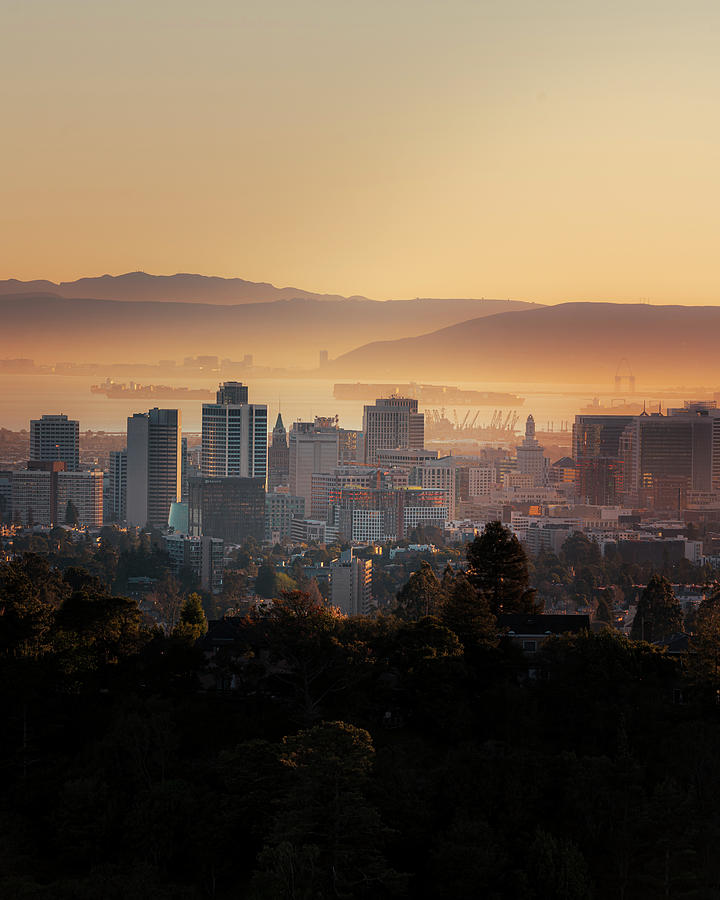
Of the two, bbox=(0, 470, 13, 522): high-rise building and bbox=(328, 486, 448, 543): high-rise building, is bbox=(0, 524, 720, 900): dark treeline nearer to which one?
bbox=(328, 486, 448, 543): high-rise building

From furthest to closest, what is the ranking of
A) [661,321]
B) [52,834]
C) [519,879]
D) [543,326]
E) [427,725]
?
[543,326], [661,321], [427,725], [52,834], [519,879]

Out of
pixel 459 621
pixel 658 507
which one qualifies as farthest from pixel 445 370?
pixel 459 621

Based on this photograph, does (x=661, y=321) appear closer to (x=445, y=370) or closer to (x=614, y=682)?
(x=445, y=370)

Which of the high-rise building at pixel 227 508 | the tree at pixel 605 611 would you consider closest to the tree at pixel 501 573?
the tree at pixel 605 611

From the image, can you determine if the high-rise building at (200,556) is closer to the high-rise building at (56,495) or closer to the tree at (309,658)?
the high-rise building at (56,495)

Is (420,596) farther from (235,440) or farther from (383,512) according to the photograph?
(235,440)

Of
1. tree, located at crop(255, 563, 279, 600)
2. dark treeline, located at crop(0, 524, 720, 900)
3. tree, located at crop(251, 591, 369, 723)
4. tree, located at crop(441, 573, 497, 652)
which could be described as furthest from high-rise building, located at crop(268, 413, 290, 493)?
tree, located at crop(251, 591, 369, 723)
